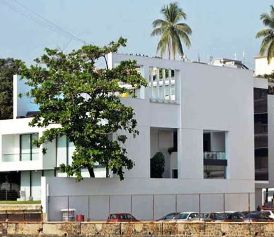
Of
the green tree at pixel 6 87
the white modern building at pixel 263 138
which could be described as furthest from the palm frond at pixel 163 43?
the white modern building at pixel 263 138

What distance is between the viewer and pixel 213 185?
7531cm

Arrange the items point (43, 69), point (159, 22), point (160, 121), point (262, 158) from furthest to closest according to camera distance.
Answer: point (159, 22)
point (262, 158)
point (160, 121)
point (43, 69)

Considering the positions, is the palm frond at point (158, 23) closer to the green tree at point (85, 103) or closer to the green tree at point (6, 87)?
the green tree at point (6, 87)

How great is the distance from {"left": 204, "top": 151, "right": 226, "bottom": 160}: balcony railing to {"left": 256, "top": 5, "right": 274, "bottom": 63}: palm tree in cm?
2952

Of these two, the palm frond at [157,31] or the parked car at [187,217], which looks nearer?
the parked car at [187,217]

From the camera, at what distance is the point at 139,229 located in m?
54.9

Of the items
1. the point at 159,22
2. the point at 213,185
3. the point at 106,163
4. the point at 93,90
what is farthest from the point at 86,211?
the point at 159,22

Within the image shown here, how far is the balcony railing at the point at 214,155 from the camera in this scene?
7650 centimetres

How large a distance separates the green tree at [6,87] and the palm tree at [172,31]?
1966 cm

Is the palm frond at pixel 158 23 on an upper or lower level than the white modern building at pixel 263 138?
upper

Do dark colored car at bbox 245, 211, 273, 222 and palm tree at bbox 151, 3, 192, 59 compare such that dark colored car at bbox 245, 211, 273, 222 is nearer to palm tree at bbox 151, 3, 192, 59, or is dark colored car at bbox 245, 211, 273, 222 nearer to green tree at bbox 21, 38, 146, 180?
green tree at bbox 21, 38, 146, 180

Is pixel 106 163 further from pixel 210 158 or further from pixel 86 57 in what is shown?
pixel 210 158

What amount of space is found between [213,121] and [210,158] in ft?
11.8

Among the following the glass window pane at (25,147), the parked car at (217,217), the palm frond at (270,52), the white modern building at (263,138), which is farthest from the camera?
the palm frond at (270,52)
